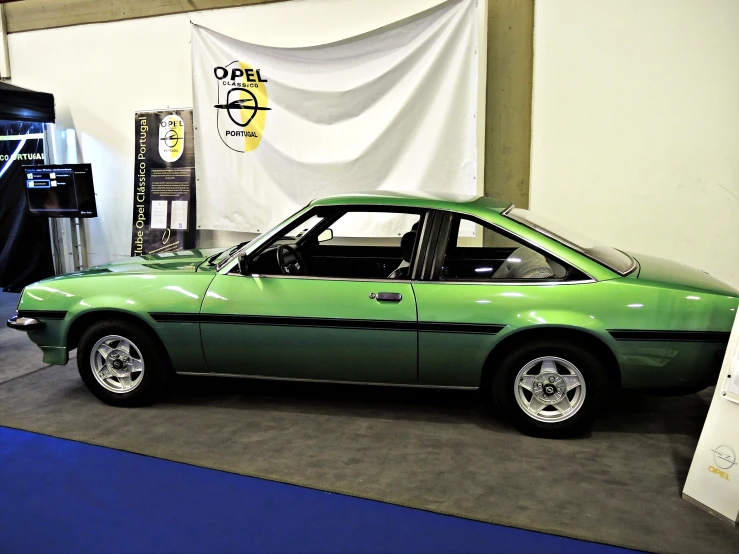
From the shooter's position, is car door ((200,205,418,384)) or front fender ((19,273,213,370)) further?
front fender ((19,273,213,370))

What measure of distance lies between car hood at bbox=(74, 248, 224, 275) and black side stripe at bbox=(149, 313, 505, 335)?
1.09ft

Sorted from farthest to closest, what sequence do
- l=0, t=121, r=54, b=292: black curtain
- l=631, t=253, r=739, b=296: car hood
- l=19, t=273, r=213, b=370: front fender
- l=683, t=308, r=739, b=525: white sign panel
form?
1. l=0, t=121, r=54, b=292: black curtain
2. l=19, t=273, r=213, b=370: front fender
3. l=631, t=253, r=739, b=296: car hood
4. l=683, t=308, r=739, b=525: white sign panel

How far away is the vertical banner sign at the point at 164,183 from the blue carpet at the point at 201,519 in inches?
150

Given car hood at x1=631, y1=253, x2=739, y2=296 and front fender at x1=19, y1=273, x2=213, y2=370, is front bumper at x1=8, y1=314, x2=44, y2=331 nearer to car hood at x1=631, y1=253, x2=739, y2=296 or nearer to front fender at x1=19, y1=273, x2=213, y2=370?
front fender at x1=19, y1=273, x2=213, y2=370

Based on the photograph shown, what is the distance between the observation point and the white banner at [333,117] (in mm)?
5273

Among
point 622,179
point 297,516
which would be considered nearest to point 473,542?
point 297,516

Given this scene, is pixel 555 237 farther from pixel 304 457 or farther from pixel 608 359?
pixel 304 457

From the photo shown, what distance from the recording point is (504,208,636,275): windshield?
311 centimetres

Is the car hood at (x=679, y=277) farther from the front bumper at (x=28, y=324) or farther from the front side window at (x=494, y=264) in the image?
the front bumper at (x=28, y=324)

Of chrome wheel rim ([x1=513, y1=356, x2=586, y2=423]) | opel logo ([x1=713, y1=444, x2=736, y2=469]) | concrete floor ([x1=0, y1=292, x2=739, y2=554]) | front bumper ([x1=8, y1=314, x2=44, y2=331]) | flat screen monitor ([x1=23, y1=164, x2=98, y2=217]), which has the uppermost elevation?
flat screen monitor ([x1=23, y1=164, x2=98, y2=217])

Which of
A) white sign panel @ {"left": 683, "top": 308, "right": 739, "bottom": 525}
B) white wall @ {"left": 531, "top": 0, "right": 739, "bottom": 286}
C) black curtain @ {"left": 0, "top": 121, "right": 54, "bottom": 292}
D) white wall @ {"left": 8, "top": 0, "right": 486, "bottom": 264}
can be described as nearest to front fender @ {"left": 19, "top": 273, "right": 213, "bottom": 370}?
white sign panel @ {"left": 683, "top": 308, "right": 739, "bottom": 525}

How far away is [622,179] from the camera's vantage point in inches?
206

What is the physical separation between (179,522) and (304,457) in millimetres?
728

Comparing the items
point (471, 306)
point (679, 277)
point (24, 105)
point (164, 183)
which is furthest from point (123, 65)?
point (679, 277)
